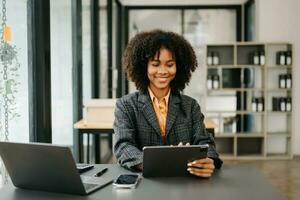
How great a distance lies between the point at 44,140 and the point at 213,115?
4.05 meters

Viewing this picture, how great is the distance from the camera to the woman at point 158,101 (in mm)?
1840

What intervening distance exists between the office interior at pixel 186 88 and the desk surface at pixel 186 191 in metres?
0.94

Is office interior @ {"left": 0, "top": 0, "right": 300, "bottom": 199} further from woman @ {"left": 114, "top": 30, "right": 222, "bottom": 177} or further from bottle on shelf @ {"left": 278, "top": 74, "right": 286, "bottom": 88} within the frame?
woman @ {"left": 114, "top": 30, "right": 222, "bottom": 177}

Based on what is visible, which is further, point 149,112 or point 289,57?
point 289,57

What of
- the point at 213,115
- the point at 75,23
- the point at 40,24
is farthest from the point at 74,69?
the point at 213,115

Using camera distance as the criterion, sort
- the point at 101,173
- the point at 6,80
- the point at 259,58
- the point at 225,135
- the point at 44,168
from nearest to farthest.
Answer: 1. the point at 44,168
2. the point at 101,173
3. the point at 6,80
4. the point at 259,58
5. the point at 225,135

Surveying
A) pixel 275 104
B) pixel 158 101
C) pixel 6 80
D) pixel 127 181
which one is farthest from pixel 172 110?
pixel 275 104

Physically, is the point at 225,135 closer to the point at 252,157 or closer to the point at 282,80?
the point at 252,157

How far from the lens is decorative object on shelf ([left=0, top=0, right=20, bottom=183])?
219cm

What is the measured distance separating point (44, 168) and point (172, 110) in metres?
0.76

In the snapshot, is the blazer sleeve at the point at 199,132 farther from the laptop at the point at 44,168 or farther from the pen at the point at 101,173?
the laptop at the point at 44,168

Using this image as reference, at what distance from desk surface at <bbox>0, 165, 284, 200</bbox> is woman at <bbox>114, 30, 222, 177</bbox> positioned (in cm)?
28

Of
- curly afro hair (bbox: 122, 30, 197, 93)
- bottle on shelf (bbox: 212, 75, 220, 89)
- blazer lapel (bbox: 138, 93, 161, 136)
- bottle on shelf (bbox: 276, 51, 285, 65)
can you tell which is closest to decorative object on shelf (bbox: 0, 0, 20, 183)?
curly afro hair (bbox: 122, 30, 197, 93)

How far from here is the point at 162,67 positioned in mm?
1835
